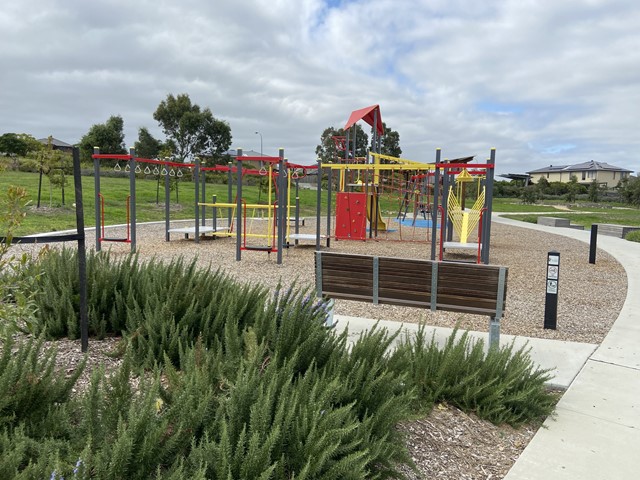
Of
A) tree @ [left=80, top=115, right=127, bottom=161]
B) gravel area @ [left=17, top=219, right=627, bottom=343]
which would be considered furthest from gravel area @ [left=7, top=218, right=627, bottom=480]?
tree @ [left=80, top=115, right=127, bottom=161]

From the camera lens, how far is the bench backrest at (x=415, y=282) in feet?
15.6

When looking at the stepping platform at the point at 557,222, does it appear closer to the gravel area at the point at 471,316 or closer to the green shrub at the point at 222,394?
the gravel area at the point at 471,316

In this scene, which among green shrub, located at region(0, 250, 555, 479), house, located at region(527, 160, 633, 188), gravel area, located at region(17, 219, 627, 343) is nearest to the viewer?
green shrub, located at region(0, 250, 555, 479)

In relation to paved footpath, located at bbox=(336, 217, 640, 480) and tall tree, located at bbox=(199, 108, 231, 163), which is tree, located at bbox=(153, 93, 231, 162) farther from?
paved footpath, located at bbox=(336, 217, 640, 480)

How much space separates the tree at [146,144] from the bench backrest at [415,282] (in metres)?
49.3

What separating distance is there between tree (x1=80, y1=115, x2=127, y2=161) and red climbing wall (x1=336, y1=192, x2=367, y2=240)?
35.9 metres

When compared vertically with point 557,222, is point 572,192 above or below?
above

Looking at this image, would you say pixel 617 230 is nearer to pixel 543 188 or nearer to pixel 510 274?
pixel 510 274

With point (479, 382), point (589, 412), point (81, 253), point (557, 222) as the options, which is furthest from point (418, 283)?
point (557, 222)

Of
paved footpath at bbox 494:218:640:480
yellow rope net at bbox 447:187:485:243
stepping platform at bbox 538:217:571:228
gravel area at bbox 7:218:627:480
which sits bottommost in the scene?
paved footpath at bbox 494:218:640:480

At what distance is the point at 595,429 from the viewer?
339 cm

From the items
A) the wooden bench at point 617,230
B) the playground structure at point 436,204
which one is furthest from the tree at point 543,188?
the playground structure at point 436,204

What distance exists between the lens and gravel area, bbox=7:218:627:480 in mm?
2990

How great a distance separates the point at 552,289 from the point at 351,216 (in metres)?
9.78
